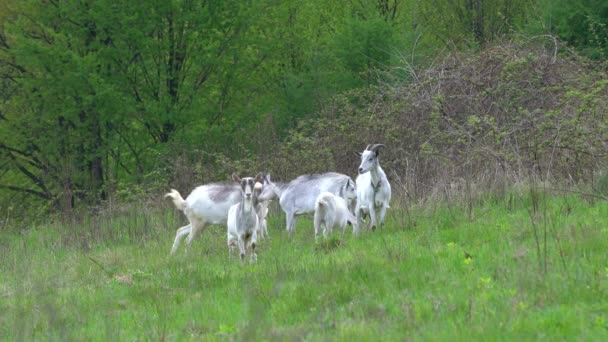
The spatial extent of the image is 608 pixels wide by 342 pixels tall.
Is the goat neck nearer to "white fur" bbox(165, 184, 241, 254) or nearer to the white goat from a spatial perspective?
the white goat

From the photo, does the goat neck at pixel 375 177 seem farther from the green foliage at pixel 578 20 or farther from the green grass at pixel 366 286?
the green foliage at pixel 578 20

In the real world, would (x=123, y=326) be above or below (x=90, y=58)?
below

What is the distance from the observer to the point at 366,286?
8.91m

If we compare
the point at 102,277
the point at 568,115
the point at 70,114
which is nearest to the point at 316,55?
the point at 70,114

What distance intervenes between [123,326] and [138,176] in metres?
19.9

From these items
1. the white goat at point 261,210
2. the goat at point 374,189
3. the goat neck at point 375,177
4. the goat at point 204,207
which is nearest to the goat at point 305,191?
the white goat at point 261,210

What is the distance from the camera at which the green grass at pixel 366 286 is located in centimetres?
720

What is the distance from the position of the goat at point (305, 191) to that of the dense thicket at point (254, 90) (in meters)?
1.41

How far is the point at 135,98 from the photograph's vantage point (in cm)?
2834

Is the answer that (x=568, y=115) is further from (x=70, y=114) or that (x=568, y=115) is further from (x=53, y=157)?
(x=53, y=157)

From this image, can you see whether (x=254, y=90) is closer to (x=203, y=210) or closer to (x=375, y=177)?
(x=203, y=210)

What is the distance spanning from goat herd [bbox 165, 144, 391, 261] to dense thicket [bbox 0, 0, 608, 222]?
1466 millimetres

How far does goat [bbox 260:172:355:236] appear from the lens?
17.1 meters

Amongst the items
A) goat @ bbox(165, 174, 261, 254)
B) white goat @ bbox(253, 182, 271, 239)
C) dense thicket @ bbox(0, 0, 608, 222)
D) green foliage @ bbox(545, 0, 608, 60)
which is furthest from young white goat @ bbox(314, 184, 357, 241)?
green foliage @ bbox(545, 0, 608, 60)
